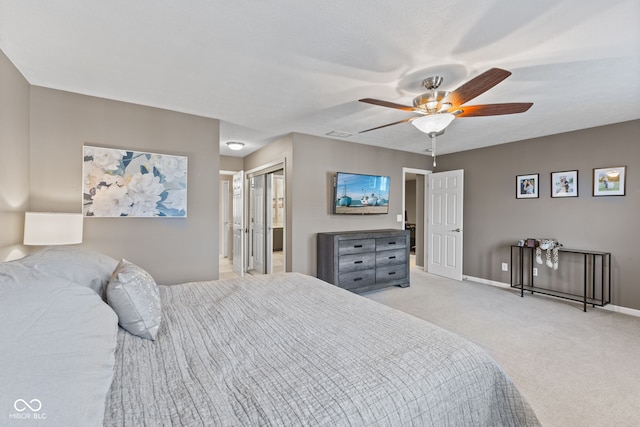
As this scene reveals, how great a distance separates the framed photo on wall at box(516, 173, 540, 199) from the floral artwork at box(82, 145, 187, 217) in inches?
196

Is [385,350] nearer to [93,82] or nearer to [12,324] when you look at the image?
[12,324]

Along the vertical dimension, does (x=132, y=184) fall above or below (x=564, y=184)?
below

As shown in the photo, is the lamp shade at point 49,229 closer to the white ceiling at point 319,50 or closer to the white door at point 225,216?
the white ceiling at point 319,50

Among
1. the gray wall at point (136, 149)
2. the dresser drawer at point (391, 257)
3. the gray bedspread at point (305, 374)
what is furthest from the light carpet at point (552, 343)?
the gray wall at point (136, 149)

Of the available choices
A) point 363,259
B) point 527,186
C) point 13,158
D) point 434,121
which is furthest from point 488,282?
point 13,158

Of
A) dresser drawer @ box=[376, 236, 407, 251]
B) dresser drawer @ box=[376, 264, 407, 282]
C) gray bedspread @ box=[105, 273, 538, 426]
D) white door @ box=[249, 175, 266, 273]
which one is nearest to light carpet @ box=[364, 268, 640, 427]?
dresser drawer @ box=[376, 264, 407, 282]

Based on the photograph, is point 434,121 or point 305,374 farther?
point 434,121

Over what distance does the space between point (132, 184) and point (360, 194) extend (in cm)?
316

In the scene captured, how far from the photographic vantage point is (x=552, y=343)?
275 cm

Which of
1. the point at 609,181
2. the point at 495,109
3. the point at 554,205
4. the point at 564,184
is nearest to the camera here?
the point at 495,109

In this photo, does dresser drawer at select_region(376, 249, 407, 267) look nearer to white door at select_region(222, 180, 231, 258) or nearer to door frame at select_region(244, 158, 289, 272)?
door frame at select_region(244, 158, 289, 272)

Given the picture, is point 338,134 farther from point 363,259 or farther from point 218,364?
point 218,364

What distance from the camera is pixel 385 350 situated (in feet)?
3.83

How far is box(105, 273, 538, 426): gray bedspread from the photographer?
836 mm
